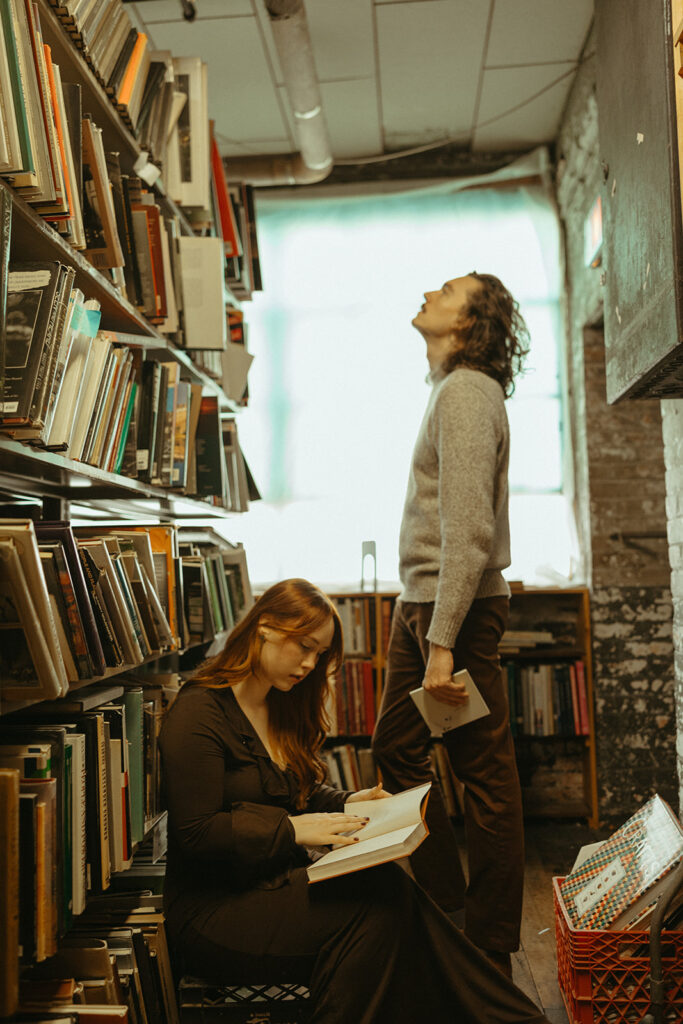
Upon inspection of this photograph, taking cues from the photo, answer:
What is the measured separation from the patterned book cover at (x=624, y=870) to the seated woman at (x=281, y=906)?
328mm

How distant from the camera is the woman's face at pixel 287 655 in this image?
5.15 ft

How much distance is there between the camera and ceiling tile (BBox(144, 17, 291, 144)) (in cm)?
294

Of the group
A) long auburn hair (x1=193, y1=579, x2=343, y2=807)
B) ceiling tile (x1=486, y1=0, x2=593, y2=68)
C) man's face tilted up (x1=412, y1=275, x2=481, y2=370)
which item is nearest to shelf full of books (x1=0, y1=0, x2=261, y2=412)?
man's face tilted up (x1=412, y1=275, x2=481, y2=370)

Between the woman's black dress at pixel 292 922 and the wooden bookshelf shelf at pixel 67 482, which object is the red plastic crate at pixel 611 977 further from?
the wooden bookshelf shelf at pixel 67 482

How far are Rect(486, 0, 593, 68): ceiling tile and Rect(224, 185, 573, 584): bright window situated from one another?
0.66m

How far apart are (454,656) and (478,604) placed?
13 cm

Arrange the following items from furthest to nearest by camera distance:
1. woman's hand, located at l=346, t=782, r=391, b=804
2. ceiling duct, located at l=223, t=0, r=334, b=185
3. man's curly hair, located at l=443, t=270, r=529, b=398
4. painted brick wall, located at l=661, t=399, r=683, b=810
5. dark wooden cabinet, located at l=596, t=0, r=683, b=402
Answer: ceiling duct, located at l=223, t=0, r=334, b=185
man's curly hair, located at l=443, t=270, r=529, b=398
painted brick wall, located at l=661, t=399, r=683, b=810
woman's hand, located at l=346, t=782, r=391, b=804
dark wooden cabinet, located at l=596, t=0, r=683, b=402

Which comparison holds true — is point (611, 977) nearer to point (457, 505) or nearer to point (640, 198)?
point (457, 505)

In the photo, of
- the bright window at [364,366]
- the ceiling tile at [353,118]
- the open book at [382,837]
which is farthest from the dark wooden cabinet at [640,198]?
the bright window at [364,366]

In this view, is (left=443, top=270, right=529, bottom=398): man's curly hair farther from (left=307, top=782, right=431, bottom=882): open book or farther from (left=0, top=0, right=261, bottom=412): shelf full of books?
(left=307, top=782, right=431, bottom=882): open book

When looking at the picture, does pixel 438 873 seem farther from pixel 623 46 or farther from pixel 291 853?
pixel 623 46

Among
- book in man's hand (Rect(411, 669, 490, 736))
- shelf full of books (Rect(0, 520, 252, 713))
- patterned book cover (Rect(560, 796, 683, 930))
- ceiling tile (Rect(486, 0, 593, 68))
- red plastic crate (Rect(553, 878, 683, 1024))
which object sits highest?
ceiling tile (Rect(486, 0, 593, 68))

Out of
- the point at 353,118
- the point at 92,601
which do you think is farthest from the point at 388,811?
the point at 353,118

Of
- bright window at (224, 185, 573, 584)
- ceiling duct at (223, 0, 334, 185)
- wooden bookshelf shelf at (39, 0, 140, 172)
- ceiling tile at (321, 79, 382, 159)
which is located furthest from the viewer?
bright window at (224, 185, 573, 584)
